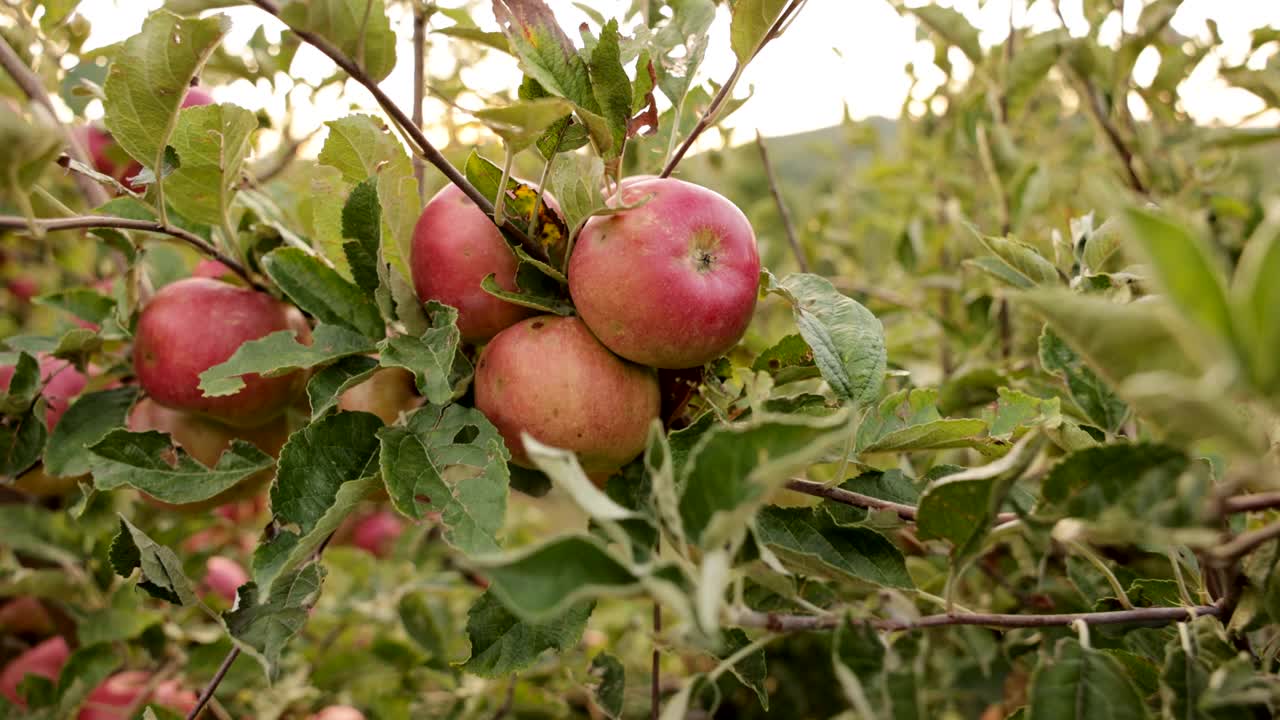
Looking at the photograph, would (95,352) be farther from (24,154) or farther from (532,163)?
(532,163)

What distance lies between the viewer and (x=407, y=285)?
2.75 feet

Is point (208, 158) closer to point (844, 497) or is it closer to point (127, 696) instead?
point (844, 497)

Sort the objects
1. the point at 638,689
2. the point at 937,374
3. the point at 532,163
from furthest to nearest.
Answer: the point at 532,163, the point at 937,374, the point at 638,689

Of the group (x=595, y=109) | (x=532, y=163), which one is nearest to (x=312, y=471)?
(x=595, y=109)

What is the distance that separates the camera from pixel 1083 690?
570 mm

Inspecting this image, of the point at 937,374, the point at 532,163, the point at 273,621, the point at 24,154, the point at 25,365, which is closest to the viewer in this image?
the point at 24,154

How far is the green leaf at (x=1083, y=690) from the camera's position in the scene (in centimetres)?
56

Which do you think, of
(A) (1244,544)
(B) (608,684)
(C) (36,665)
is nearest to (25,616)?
(C) (36,665)

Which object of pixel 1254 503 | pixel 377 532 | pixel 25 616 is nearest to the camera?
pixel 1254 503

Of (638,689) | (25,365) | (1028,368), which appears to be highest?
(25,365)

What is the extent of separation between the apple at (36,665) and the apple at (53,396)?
0.36m

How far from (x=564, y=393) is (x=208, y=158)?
44 cm

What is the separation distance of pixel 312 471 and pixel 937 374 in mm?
1363

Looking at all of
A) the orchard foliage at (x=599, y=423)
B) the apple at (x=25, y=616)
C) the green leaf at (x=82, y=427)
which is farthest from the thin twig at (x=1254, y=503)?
the apple at (x=25, y=616)
